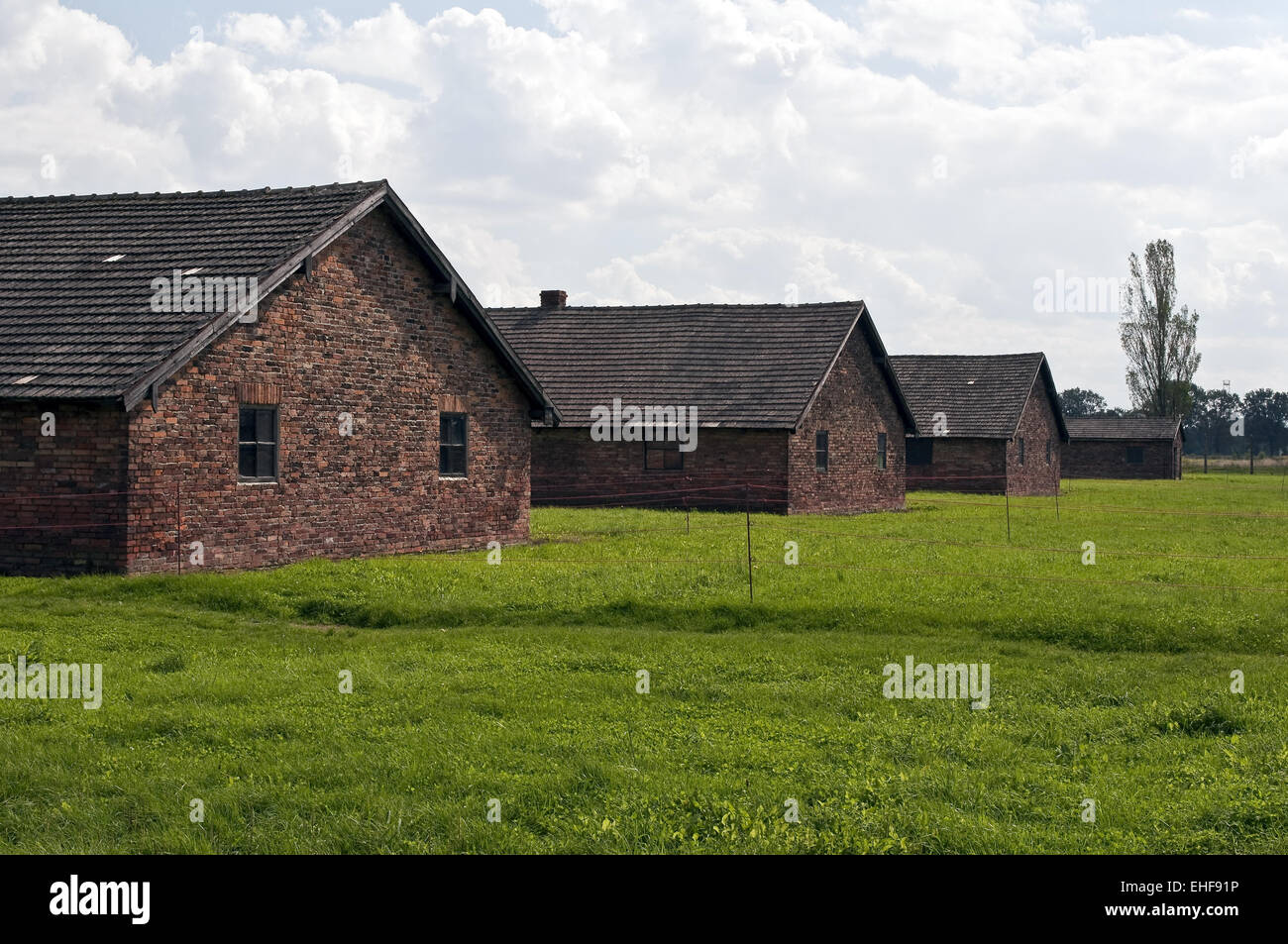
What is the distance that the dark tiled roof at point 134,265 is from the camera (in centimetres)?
1736

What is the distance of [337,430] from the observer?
20.3m

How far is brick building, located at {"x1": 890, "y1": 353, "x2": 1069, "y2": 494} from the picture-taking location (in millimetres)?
49031

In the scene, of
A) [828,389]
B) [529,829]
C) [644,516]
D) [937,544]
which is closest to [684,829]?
[529,829]

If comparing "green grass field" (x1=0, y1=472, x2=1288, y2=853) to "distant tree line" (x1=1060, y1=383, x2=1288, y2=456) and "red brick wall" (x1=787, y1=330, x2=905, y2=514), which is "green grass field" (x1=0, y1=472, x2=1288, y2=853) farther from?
"distant tree line" (x1=1060, y1=383, x2=1288, y2=456)

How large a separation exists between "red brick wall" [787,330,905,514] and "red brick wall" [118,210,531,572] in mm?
10626

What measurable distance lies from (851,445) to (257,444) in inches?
821

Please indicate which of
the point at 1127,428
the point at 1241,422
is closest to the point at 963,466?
the point at 1127,428

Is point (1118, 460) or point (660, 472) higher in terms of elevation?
point (1118, 460)

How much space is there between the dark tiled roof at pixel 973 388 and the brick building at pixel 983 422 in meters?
0.04

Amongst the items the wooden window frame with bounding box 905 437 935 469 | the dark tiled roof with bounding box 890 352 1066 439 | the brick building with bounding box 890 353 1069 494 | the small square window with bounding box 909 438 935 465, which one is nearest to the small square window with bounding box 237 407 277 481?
the brick building with bounding box 890 353 1069 494

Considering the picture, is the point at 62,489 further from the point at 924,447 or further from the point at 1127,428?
the point at 1127,428

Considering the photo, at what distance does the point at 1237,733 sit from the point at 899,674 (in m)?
2.87

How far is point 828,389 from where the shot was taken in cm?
3488

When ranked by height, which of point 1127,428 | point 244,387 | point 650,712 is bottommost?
point 650,712
